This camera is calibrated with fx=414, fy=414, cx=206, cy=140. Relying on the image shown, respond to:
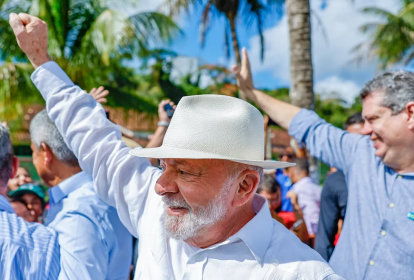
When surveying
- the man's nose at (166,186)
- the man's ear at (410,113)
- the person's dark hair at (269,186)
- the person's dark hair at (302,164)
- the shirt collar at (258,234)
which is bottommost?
the person's dark hair at (302,164)

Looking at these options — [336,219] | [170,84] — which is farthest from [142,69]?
[336,219]

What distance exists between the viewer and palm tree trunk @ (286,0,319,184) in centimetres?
616

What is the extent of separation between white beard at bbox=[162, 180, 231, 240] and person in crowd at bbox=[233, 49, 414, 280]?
1.07 meters

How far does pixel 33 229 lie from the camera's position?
1980 millimetres

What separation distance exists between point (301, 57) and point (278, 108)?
3639mm

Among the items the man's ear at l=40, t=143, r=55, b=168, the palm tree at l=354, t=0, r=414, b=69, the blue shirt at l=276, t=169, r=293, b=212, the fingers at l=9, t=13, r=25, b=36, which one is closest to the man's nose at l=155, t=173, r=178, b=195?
the man's ear at l=40, t=143, r=55, b=168

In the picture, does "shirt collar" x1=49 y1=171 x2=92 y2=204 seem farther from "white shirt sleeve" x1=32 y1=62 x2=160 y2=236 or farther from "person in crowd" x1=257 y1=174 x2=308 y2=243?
"person in crowd" x1=257 y1=174 x2=308 y2=243

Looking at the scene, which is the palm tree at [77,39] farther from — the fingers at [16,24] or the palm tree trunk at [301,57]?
the fingers at [16,24]

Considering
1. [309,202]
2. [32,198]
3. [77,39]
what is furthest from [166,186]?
[77,39]

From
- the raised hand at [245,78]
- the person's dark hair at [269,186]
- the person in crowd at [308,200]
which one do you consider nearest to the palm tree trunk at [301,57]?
the person in crowd at [308,200]

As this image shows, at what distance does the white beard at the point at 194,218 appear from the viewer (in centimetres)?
167

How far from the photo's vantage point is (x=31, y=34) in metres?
2.08

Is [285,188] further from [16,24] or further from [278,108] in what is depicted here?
[16,24]

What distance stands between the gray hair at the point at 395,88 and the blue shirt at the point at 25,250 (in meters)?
1.91
